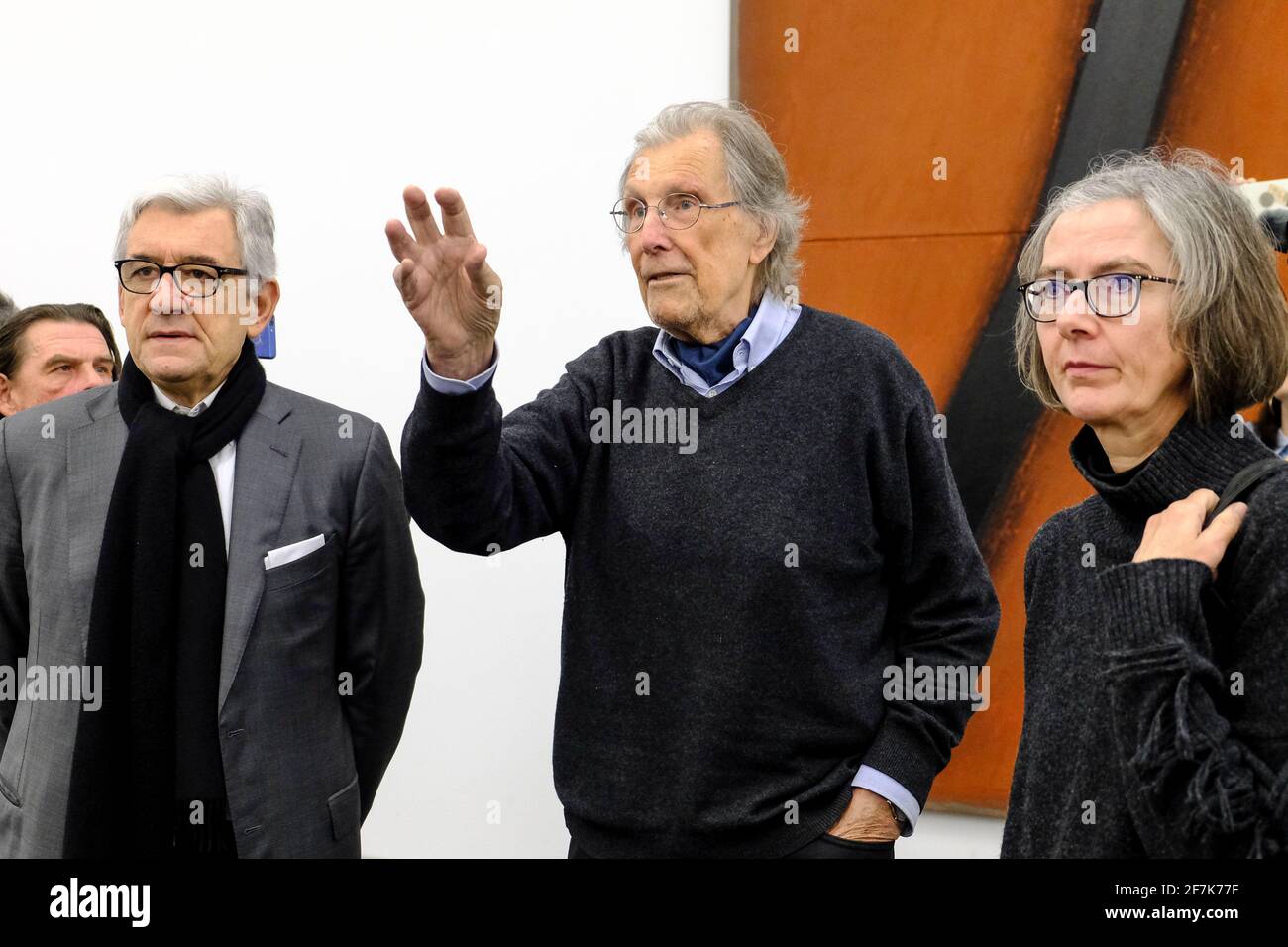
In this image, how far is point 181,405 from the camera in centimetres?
222

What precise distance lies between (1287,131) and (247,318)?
7.10 ft

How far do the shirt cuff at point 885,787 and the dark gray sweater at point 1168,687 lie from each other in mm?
435

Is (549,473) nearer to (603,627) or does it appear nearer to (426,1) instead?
(603,627)

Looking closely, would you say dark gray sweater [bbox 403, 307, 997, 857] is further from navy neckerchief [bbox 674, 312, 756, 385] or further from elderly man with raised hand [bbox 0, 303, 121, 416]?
elderly man with raised hand [bbox 0, 303, 121, 416]

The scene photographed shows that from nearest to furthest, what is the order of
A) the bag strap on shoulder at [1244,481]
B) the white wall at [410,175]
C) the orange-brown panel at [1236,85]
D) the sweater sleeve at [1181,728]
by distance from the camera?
the sweater sleeve at [1181,728]
the bag strap on shoulder at [1244,481]
the orange-brown panel at [1236,85]
the white wall at [410,175]

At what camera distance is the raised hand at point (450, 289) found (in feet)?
5.64

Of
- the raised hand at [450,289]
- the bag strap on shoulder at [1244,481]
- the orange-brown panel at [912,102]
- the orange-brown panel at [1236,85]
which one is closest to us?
the bag strap on shoulder at [1244,481]

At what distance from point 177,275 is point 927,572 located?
1257 mm

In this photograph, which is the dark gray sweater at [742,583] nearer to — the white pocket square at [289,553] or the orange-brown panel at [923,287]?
the white pocket square at [289,553]

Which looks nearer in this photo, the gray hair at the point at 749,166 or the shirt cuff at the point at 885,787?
the shirt cuff at the point at 885,787

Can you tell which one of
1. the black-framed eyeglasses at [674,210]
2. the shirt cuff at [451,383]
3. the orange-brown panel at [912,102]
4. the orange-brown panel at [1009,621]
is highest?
the orange-brown panel at [912,102]

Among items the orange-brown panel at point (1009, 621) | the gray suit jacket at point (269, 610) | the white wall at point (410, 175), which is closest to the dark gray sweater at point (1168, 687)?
the gray suit jacket at point (269, 610)

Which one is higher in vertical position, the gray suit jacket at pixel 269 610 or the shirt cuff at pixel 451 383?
the shirt cuff at pixel 451 383

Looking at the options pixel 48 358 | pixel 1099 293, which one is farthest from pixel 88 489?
→ pixel 1099 293
